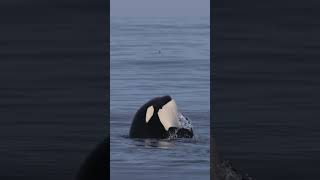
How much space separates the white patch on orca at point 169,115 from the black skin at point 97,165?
2.69 ft

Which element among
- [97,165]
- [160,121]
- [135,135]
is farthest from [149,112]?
[97,165]

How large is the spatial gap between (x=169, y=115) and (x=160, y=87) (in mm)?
638

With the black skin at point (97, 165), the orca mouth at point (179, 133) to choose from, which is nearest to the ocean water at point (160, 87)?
the orca mouth at point (179, 133)

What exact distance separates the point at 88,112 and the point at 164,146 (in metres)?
3.59

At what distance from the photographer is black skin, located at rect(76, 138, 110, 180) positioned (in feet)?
46.8

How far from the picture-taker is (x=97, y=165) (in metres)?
14.4

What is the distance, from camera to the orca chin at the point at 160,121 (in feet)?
46.7

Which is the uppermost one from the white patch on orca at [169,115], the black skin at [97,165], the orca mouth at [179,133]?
the white patch on orca at [169,115]

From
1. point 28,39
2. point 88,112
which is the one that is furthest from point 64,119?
point 28,39

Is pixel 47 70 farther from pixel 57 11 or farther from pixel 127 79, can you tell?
pixel 127 79

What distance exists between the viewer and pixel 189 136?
46.3 feet
